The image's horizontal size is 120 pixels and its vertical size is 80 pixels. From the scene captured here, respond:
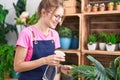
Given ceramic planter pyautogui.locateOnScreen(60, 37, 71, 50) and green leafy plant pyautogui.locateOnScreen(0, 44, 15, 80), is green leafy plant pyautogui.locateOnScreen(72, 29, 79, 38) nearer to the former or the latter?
ceramic planter pyautogui.locateOnScreen(60, 37, 71, 50)

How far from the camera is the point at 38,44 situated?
1.48 m

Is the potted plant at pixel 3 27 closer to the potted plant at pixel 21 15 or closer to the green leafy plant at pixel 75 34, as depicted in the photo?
the potted plant at pixel 21 15

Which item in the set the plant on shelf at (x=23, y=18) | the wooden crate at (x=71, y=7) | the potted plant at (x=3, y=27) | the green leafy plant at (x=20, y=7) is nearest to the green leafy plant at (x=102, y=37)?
the wooden crate at (x=71, y=7)

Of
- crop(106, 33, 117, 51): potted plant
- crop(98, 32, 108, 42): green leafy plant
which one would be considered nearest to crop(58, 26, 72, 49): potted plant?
crop(98, 32, 108, 42): green leafy plant

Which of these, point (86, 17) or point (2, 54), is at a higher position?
point (86, 17)

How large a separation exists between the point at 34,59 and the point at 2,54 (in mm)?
1280

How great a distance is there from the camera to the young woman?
1.38 m

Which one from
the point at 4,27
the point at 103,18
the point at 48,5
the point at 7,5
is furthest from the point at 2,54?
the point at 48,5

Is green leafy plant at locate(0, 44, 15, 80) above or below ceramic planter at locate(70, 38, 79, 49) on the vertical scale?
below

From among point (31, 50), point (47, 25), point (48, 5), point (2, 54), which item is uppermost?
point (48, 5)

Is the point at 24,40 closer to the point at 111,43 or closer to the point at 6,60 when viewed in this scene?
the point at 111,43

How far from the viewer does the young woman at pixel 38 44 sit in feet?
4.51

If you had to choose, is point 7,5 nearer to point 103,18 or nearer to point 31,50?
point 103,18

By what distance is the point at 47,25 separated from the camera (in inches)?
57.0
